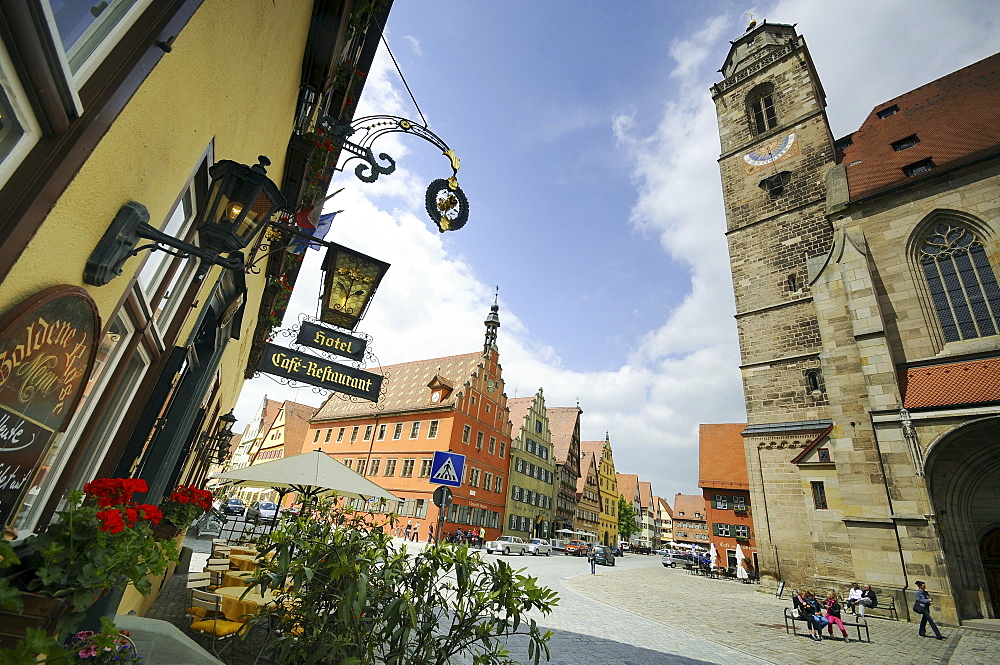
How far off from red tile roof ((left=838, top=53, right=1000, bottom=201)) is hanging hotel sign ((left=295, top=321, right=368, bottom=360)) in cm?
2019

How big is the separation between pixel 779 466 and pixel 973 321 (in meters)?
8.01

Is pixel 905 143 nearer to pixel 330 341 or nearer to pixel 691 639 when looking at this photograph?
pixel 691 639

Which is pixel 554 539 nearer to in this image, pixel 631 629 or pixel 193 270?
pixel 631 629

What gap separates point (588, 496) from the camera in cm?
5562

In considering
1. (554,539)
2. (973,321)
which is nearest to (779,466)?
(973,321)

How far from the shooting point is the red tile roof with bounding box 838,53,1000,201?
642 inches

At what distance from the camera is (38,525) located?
7.39ft

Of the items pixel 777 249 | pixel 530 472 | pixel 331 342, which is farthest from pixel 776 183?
pixel 530 472

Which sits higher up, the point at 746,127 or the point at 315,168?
the point at 746,127

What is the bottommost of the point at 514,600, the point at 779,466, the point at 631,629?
the point at 631,629

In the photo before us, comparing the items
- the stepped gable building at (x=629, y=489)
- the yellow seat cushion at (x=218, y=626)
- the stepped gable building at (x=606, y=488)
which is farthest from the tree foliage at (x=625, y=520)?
the yellow seat cushion at (x=218, y=626)

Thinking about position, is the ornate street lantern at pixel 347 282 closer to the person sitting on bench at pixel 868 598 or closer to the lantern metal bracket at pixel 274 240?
the lantern metal bracket at pixel 274 240

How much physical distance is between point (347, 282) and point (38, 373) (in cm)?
460

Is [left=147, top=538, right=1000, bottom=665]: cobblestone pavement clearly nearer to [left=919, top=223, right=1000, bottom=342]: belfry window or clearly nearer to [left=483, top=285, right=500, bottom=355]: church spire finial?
[left=919, top=223, right=1000, bottom=342]: belfry window
